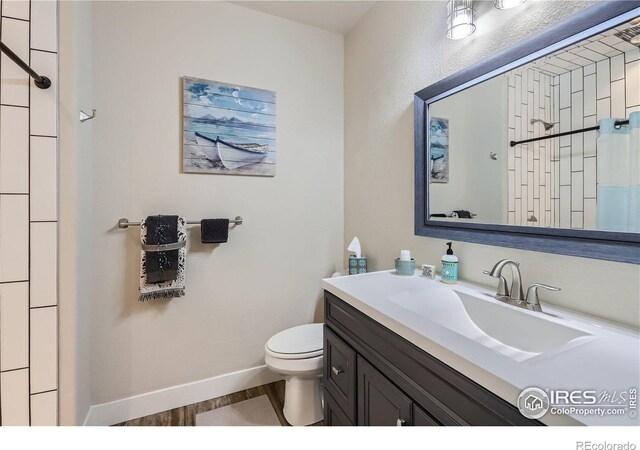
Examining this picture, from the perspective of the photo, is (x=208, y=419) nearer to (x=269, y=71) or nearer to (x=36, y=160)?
(x=36, y=160)

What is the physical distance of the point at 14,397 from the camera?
1050 mm

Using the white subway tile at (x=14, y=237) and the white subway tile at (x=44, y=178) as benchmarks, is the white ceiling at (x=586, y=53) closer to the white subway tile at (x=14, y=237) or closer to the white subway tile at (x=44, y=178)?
the white subway tile at (x=44, y=178)

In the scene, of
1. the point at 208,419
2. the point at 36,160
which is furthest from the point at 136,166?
the point at 208,419

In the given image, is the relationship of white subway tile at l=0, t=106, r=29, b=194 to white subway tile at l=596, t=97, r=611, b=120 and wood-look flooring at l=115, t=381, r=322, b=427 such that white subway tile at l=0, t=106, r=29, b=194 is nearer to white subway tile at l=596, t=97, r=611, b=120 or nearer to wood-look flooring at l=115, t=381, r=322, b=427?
wood-look flooring at l=115, t=381, r=322, b=427

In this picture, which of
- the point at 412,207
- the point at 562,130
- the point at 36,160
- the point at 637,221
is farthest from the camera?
the point at 412,207

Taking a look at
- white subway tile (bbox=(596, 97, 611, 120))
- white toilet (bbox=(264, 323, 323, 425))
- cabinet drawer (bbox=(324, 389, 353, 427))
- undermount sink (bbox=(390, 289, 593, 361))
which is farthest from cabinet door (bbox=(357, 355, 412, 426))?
white subway tile (bbox=(596, 97, 611, 120))

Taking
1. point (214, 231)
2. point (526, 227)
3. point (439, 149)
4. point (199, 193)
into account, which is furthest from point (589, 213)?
point (199, 193)

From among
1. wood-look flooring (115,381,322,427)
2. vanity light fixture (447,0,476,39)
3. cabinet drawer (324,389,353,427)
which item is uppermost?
vanity light fixture (447,0,476,39)

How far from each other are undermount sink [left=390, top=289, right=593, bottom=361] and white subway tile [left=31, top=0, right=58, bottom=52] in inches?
69.1

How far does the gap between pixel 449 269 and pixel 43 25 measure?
1.93m

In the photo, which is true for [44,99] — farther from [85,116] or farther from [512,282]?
[512,282]

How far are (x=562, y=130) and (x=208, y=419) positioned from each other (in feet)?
6.75

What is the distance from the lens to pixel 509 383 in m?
0.49

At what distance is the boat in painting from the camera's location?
62.3 inches
